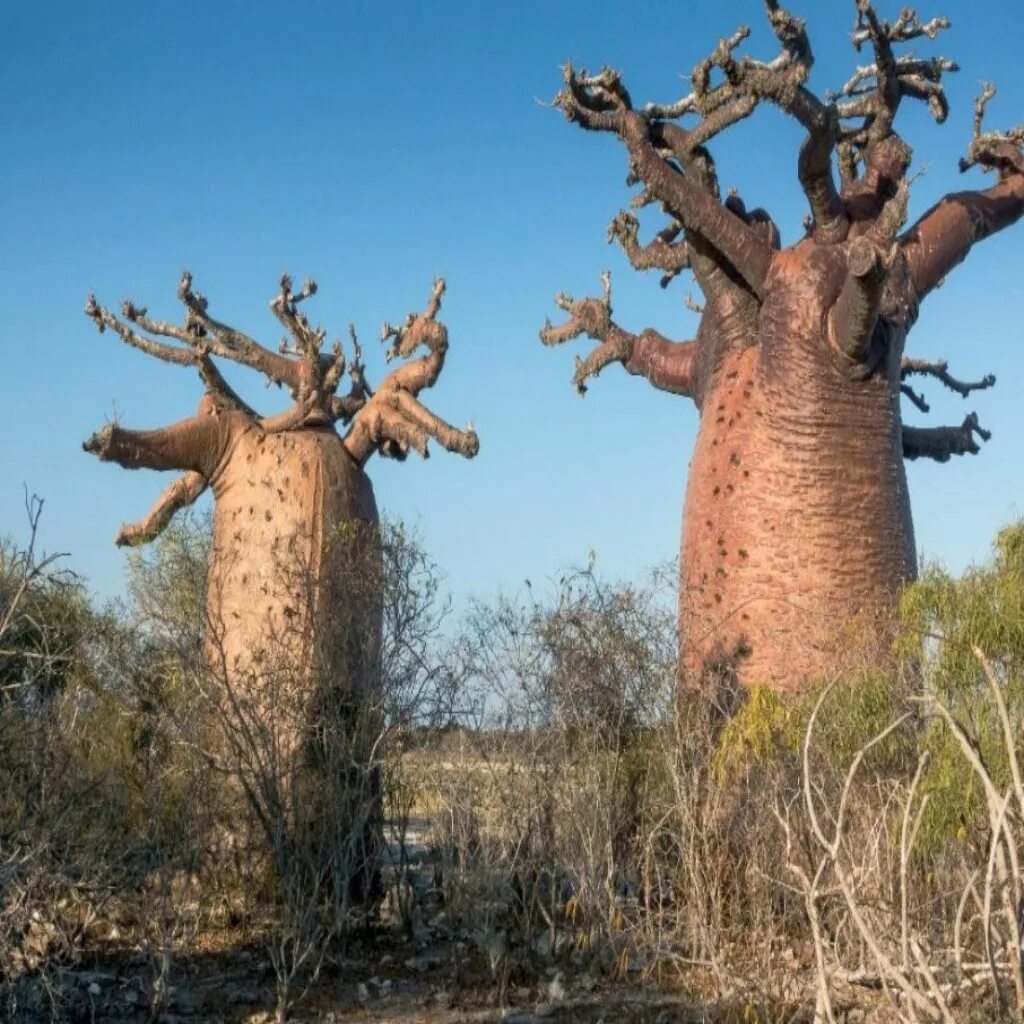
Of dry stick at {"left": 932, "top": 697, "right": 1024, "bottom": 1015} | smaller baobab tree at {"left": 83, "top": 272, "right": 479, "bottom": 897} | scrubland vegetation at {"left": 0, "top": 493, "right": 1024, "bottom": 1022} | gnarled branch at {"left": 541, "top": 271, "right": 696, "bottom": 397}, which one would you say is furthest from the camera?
gnarled branch at {"left": 541, "top": 271, "right": 696, "bottom": 397}

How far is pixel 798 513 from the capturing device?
7.31m

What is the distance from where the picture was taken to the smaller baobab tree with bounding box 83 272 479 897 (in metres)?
6.95

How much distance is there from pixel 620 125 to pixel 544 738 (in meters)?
3.21

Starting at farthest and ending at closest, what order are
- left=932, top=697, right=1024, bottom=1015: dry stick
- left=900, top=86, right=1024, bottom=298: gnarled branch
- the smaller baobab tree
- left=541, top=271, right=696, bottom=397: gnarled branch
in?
left=541, top=271, right=696, bottom=397: gnarled branch → left=900, top=86, right=1024, bottom=298: gnarled branch → the smaller baobab tree → left=932, top=697, right=1024, bottom=1015: dry stick

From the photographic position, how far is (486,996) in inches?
247

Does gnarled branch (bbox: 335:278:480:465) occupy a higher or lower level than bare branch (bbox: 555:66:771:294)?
lower

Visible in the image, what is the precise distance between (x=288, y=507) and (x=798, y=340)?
2889 mm

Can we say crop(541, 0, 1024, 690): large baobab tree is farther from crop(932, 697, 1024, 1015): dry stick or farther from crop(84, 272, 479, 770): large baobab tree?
crop(932, 697, 1024, 1015): dry stick

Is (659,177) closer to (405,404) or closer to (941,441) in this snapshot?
(405,404)

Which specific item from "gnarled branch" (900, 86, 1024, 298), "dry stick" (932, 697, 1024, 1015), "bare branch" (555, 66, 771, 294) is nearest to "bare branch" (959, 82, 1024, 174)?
"gnarled branch" (900, 86, 1024, 298)

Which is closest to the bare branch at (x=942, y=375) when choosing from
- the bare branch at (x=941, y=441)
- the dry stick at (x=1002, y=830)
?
the bare branch at (x=941, y=441)

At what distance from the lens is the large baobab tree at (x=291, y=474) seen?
7.21 m

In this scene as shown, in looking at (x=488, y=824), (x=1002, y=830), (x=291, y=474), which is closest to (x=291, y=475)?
(x=291, y=474)

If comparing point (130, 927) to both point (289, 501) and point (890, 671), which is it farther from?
point (890, 671)
